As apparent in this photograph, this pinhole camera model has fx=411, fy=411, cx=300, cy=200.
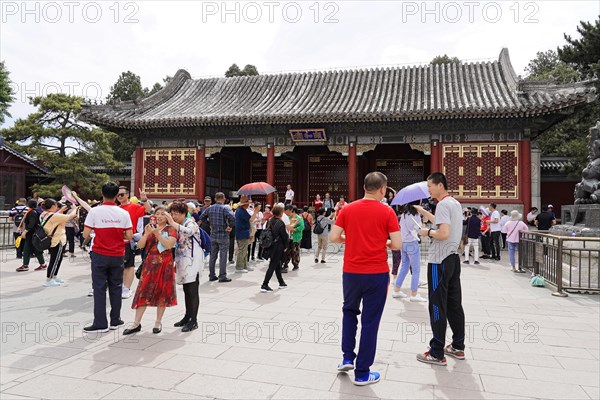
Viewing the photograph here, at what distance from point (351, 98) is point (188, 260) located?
46.9ft

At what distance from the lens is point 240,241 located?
8.67 metres

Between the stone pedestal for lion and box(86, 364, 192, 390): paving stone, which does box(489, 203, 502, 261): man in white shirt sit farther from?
box(86, 364, 192, 390): paving stone

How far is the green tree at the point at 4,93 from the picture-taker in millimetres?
23969

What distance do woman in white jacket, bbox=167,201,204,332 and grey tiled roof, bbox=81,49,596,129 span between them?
1129cm

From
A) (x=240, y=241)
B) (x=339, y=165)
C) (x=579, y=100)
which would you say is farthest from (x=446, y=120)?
(x=240, y=241)

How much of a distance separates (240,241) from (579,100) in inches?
456

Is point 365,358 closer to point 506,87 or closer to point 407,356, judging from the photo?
point 407,356

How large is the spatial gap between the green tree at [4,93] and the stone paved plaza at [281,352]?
22.9m

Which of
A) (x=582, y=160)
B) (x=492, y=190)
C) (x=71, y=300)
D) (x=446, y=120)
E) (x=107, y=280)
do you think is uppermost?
(x=446, y=120)

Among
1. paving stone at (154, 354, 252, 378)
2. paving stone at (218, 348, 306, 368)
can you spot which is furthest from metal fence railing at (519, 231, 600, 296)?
paving stone at (154, 354, 252, 378)

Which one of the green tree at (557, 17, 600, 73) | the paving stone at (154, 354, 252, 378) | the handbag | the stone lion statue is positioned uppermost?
the green tree at (557, 17, 600, 73)

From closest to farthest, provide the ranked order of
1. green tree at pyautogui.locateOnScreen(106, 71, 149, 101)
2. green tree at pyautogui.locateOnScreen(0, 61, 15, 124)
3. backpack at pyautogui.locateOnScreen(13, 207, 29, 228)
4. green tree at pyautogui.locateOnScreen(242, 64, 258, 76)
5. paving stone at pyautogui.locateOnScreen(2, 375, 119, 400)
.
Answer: paving stone at pyautogui.locateOnScreen(2, 375, 119, 400) < backpack at pyautogui.locateOnScreen(13, 207, 29, 228) < green tree at pyautogui.locateOnScreen(0, 61, 15, 124) < green tree at pyautogui.locateOnScreen(106, 71, 149, 101) < green tree at pyautogui.locateOnScreen(242, 64, 258, 76)

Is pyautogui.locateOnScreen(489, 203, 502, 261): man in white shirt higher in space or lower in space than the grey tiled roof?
lower

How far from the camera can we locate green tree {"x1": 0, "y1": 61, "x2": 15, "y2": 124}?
78.6ft
